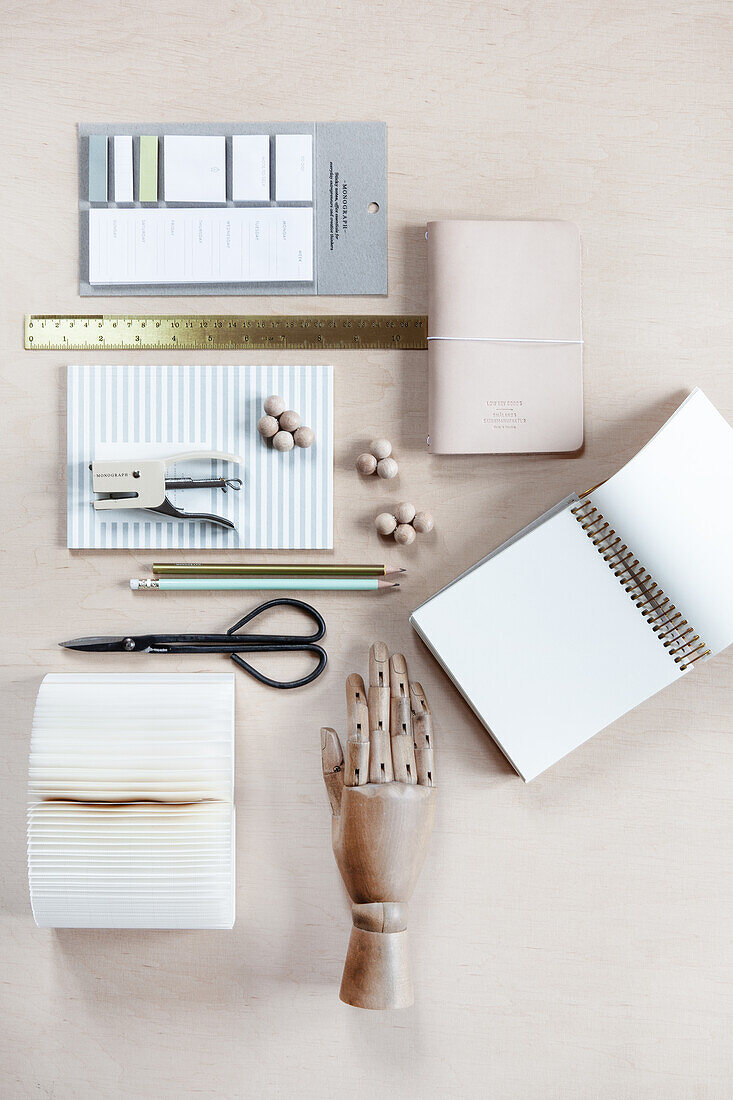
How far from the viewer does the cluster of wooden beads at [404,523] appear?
85cm

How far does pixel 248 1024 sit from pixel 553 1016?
1.15ft

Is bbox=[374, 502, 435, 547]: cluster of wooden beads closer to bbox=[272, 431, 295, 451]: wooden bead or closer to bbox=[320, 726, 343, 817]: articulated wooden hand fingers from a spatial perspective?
bbox=[272, 431, 295, 451]: wooden bead

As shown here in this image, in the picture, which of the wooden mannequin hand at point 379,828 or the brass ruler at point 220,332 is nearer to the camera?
the wooden mannequin hand at point 379,828

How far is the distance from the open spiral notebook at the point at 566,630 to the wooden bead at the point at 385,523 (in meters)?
0.10

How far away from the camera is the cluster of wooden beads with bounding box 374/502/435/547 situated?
85cm

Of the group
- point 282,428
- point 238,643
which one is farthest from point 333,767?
point 282,428

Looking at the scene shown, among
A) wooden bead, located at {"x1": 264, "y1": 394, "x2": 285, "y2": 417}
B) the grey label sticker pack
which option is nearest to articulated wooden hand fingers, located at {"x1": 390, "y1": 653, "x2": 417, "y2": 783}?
wooden bead, located at {"x1": 264, "y1": 394, "x2": 285, "y2": 417}

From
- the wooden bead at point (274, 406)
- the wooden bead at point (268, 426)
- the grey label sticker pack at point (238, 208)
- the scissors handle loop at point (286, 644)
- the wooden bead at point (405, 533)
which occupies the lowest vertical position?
the scissors handle loop at point (286, 644)

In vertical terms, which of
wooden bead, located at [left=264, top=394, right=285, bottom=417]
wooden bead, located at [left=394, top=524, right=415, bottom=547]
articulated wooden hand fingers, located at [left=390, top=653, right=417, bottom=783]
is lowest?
articulated wooden hand fingers, located at [left=390, top=653, right=417, bottom=783]

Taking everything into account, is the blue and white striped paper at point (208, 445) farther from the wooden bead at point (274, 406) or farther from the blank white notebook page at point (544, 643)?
the blank white notebook page at point (544, 643)

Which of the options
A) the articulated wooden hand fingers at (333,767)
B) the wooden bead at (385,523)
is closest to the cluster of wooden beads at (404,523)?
the wooden bead at (385,523)

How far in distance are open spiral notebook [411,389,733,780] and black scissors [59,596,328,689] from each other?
132mm

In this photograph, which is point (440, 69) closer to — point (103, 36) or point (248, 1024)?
point (103, 36)

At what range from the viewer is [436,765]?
0.86 m
